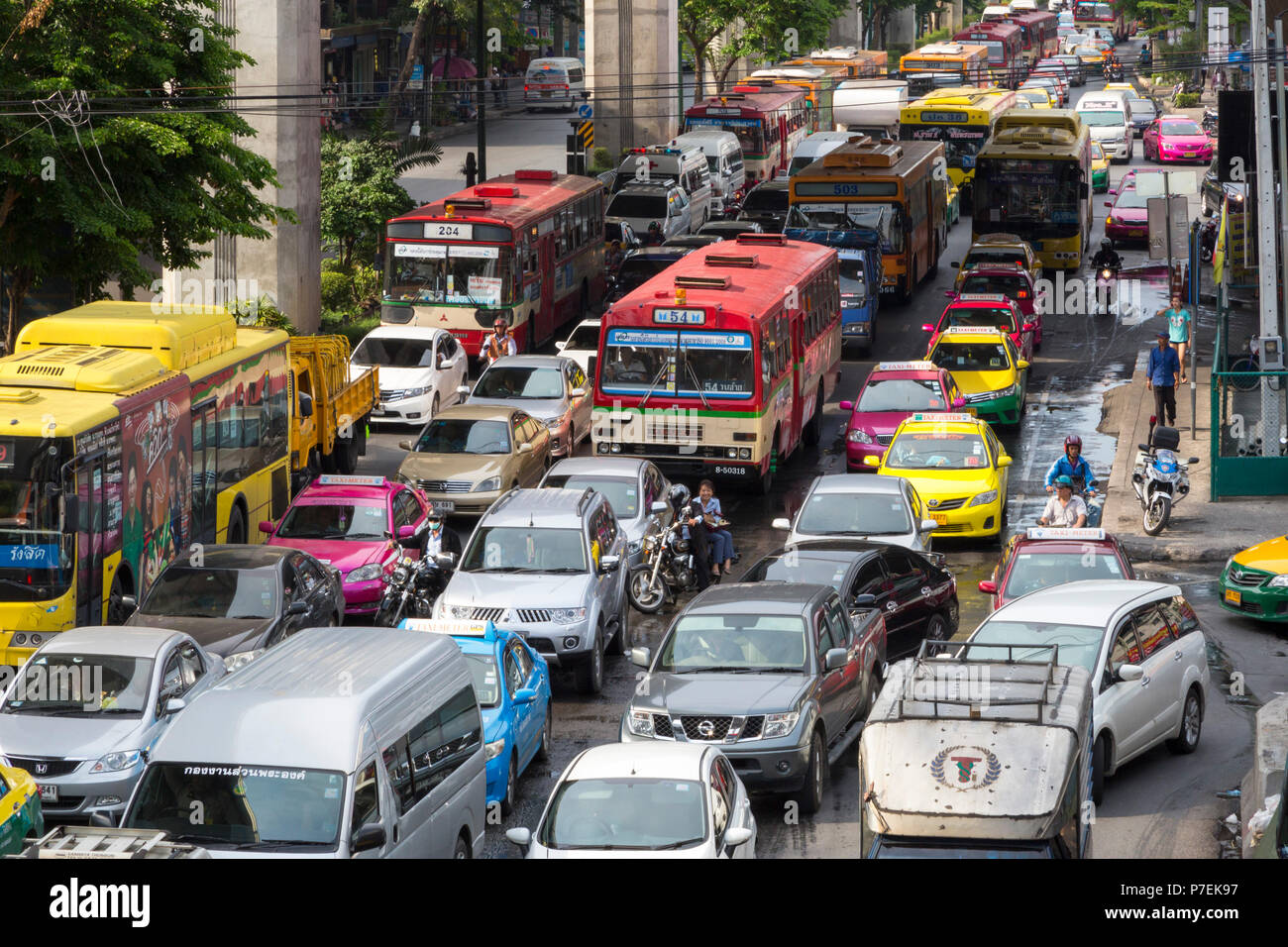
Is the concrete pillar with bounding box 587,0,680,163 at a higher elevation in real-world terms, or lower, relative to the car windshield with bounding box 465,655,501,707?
higher

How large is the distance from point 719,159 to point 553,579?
120 feet

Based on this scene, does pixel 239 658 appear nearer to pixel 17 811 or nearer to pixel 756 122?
pixel 17 811

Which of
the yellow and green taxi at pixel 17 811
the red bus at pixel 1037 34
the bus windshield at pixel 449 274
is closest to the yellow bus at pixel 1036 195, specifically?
the bus windshield at pixel 449 274

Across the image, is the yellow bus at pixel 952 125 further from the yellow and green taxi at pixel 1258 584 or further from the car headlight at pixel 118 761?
the car headlight at pixel 118 761

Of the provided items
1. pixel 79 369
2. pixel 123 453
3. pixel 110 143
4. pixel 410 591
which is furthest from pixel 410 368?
pixel 123 453

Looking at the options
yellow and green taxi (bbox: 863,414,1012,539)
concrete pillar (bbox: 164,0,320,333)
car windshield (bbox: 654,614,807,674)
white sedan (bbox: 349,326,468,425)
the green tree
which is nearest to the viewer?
car windshield (bbox: 654,614,807,674)

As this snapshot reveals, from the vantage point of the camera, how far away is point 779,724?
46.8 ft

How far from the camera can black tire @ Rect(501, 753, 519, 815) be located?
1445 cm

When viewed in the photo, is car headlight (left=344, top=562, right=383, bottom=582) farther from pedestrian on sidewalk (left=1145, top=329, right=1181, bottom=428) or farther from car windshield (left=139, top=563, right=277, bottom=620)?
pedestrian on sidewalk (left=1145, top=329, right=1181, bottom=428)

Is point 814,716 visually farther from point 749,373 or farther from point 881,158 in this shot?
point 881,158

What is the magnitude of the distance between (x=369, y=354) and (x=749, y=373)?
28.8 ft

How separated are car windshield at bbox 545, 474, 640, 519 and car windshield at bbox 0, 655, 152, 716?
8.46 m

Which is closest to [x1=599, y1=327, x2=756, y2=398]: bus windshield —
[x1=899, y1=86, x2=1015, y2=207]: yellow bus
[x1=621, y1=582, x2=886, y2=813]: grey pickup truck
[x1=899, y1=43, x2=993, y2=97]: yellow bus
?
[x1=621, y1=582, x2=886, y2=813]: grey pickup truck

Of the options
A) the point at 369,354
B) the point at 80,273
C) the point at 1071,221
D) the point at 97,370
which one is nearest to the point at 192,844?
the point at 97,370
